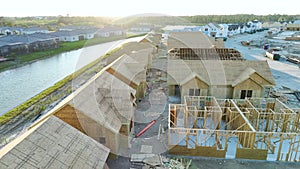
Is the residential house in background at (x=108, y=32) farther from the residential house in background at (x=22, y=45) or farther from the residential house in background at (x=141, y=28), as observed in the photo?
the residential house in background at (x=22, y=45)

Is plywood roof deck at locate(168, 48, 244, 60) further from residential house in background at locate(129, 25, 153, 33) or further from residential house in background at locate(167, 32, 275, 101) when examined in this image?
residential house in background at locate(129, 25, 153, 33)

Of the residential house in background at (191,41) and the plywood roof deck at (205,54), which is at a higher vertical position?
the residential house in background at (191,41)

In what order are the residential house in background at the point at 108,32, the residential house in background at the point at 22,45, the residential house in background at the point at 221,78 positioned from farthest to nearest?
the residential house in background at the point at 108,32 → the residential house in background at the point at 22,45 → the residential house in background at the point at 221,78

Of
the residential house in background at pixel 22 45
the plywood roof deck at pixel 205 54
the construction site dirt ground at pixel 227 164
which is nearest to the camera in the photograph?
the construction site dirt ground at pixel 227 164

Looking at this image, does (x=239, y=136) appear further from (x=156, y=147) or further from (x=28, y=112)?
(x=28, y=112)

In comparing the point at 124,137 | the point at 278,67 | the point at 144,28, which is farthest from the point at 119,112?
the point at 144,28

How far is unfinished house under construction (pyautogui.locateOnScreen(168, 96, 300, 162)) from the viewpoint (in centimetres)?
1440

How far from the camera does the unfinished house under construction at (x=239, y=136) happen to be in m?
14.4

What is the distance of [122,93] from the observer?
17562 millimetres

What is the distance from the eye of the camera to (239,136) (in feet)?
51.6

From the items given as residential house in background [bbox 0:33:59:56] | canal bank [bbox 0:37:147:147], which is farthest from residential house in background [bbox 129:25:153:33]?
canal bank [bbox 0:37:147:147]

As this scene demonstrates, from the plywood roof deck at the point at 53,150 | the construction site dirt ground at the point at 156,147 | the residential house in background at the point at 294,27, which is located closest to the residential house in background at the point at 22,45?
the construction site dirt ground at the point at 156,147

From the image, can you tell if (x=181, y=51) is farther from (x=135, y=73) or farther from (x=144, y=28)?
(x=144, y=28)

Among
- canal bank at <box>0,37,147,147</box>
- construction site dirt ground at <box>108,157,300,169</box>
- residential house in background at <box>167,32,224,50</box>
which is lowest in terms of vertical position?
construction site dirt ground at <box>108,157,300,169</box>
